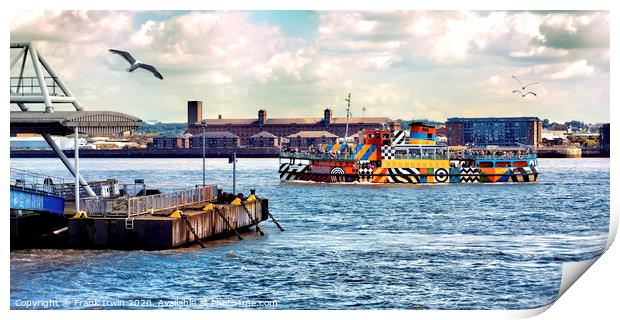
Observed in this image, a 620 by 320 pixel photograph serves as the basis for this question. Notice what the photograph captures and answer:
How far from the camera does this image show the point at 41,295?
15742 millimetres

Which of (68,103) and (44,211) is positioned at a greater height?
(68,103)

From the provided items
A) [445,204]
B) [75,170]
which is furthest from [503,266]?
[445,204]

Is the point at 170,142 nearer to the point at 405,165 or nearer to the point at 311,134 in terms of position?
the point at 311,134

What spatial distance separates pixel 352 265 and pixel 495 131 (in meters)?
50.3

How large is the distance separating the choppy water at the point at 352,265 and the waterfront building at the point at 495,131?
121ft

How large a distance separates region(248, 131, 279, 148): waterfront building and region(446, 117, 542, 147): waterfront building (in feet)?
55.9

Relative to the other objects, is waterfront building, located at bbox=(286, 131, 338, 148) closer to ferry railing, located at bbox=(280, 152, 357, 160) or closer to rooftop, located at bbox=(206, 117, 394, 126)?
rooftop, located at bbox=(206, 117, 394, 126)

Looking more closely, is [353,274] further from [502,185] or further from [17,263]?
Result: [502,185]

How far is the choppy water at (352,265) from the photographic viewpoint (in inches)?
650

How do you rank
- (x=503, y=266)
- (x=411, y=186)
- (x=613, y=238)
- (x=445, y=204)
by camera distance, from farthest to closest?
(x=411, y=186) → (x=445, y=204) → (x=503, y=266) → (x=613, y=238)

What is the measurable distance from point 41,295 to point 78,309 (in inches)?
45.6

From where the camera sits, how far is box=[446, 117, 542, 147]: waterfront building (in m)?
67.5

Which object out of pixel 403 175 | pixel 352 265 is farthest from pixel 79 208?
pixel 403 175

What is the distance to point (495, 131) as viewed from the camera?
68.4 metres
